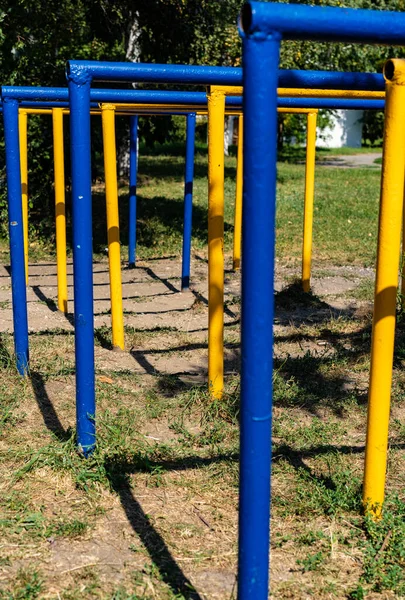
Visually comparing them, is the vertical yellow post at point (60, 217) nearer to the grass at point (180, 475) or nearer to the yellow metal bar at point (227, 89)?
the grass at point (180, 475)

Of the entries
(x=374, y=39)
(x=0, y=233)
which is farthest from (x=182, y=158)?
(x=374, y=39)

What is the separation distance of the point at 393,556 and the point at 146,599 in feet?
2.78

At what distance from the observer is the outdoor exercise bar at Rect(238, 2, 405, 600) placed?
1755 millimetres

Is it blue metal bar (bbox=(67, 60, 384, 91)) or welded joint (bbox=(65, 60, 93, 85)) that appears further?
welded joint (bbox=(65, 60, 93, 85))

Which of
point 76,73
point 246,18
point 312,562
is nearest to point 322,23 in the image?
point 246,18

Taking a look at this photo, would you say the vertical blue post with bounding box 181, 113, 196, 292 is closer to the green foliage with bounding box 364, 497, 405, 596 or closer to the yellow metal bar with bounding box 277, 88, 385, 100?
the yellow metal bar with bounding box 277, 88, 385, 100

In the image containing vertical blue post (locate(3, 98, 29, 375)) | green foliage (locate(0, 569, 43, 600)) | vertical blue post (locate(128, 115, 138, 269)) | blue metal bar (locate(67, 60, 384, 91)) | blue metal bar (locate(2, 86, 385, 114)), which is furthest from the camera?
vertical blue post (locate(128, 115, 138, 269))

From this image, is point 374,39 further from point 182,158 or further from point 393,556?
point 182,158

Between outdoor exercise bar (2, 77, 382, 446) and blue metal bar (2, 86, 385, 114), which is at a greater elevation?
blue metal bar (2, 86, 385, 114)

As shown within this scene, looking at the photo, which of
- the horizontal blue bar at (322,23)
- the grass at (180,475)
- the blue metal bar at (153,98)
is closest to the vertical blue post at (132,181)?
the grass at (180,475)

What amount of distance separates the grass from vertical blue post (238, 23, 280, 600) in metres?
0.49

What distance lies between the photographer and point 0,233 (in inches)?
401

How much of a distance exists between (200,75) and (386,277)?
1.38 metres

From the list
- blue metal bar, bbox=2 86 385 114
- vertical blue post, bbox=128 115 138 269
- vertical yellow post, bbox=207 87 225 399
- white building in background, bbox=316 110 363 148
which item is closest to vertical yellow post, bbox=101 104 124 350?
blue metal bar, bbox=2 86 385 114
